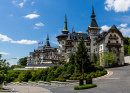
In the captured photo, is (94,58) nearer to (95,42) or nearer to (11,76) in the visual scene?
(95,42)

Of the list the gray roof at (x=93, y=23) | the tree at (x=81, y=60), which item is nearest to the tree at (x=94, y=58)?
the gray roof at (x=93, y=23)

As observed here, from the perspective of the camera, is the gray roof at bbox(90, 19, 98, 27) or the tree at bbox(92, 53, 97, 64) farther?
the gray roof at bbox(90, 19, 98, 27)

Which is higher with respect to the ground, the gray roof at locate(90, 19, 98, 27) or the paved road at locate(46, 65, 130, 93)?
the gray roof at locate(90, 19, 98, 27)

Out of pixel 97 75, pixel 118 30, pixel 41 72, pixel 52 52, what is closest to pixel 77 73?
pixel 97 75

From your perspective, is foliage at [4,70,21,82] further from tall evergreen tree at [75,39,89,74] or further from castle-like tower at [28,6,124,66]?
tall evergreen tree at [75,39,89,74]

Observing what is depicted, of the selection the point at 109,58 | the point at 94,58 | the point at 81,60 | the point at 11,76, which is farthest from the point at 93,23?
the point at 11,76

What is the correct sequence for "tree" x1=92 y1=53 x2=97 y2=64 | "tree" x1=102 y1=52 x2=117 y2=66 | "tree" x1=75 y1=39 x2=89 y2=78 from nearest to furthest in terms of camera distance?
"tree" x1=75 y1=39 x2=89 y2=78
"tree" x1=102 y1=52 x2=117 y2=66
"tree" x1=92 y1=53 x2=97 y2=64

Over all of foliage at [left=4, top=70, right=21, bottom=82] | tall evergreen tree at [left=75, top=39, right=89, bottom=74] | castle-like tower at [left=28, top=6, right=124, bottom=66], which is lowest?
foliage at [left=4, top=70, right=21, bottom=82]

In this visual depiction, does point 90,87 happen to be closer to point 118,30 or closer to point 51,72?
point 51,72

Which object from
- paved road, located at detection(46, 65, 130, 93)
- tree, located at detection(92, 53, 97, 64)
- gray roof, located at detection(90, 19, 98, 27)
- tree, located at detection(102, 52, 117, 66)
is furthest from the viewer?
gray roof, located at detection(90, 19, 98, 27)

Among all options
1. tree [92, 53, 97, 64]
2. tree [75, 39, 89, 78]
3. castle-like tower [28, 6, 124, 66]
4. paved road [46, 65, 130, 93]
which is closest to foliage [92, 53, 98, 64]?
tree [92, 53, 97, 64]

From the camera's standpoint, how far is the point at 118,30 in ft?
206

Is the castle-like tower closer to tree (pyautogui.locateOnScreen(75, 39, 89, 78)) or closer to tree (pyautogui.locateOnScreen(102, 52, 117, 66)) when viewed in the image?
tree (pyautogui.locateOnScreen(102, 52, 117, 66))

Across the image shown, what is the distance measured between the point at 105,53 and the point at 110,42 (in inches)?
206
